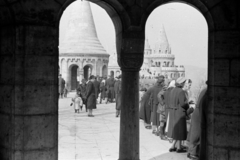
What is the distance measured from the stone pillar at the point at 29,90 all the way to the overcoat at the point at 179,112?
3.35 m

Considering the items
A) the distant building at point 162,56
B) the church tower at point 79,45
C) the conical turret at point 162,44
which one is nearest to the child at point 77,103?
the church tower at point 79,45

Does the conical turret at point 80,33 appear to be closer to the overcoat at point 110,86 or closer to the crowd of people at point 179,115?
the overcoat at point 110,86

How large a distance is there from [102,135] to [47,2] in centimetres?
528

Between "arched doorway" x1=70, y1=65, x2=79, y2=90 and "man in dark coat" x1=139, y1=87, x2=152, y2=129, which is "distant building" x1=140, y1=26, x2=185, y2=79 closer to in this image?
"arched doorway" x1=70, y1=65, x2=79, y2=90

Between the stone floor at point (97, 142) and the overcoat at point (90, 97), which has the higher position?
the overcoat at point (90, 97)

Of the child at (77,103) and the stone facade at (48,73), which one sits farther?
the child at (77,103)

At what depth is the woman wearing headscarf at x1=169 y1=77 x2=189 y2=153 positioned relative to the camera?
22.6ft

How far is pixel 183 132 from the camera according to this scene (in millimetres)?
6922

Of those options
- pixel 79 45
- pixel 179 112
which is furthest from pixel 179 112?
pixel 79 45

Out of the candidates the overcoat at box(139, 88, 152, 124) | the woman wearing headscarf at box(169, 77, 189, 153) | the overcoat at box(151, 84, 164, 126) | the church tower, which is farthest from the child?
the church tower

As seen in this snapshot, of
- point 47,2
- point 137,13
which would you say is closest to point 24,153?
point 47,2

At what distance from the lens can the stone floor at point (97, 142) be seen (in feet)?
21.9

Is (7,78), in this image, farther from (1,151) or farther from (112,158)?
(112,158)

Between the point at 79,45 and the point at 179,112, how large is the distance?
2578cm
